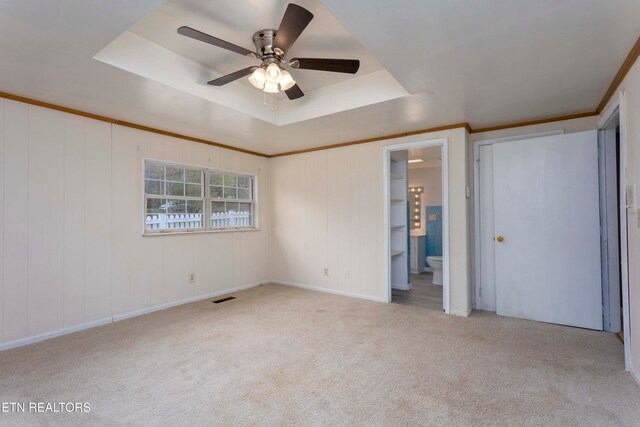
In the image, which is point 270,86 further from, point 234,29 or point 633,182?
point 633,182

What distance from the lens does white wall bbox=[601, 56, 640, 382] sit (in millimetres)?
2119

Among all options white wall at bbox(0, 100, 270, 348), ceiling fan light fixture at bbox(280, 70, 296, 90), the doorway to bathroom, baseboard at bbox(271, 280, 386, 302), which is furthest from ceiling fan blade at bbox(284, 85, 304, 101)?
baseboard at bbox(271, 280, 386, 302)

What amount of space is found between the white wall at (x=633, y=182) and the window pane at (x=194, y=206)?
14.8 feet

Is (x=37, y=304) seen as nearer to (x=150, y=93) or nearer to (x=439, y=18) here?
(x=150, y=93)

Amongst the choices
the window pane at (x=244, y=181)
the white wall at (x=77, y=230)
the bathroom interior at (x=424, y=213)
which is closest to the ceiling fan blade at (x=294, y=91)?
the white wall at (x=77, y=230)

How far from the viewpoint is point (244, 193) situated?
521 centimetres

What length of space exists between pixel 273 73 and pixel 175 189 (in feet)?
8.42

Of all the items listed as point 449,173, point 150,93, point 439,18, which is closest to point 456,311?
point 449,173

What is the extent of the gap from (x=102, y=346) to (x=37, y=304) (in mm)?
793

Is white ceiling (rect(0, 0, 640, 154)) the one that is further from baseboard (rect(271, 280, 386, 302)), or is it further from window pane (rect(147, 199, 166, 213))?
baseboard (rect(271, 280, 386, 302))

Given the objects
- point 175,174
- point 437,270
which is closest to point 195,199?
point 175,174

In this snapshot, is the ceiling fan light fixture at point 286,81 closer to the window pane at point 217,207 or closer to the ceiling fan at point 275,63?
the ceiling fan at point 275,63

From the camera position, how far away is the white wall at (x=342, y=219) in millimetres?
3742

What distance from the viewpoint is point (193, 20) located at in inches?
89.0
